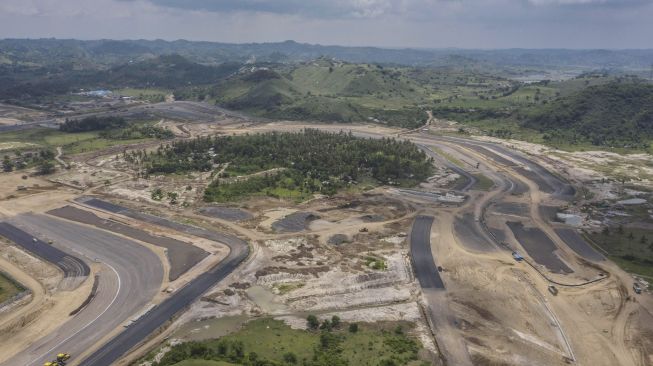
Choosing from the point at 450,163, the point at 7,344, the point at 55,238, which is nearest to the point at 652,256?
the point at 450,163

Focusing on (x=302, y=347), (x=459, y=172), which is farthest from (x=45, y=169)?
(x=459, y=172)

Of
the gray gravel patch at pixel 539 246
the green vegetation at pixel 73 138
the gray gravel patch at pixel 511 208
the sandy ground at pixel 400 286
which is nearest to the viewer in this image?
the sandy ground at pixel 400 286

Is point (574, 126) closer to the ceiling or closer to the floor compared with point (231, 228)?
closer to the ceiling

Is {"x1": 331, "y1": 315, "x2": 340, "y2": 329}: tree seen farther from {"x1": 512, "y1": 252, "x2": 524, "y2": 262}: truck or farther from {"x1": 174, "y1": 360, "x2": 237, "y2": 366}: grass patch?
{"x1": 512, "y1": 252, "x2": 524, "y2": 262}: truck

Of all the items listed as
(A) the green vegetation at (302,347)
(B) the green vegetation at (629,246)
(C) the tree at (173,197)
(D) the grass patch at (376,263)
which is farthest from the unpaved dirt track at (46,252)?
(B) the green vegetation at (629,246)

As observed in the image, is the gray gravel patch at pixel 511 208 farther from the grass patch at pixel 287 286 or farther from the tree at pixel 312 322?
the tree at pixel 312 322

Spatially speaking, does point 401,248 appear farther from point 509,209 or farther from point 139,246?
point 139,246

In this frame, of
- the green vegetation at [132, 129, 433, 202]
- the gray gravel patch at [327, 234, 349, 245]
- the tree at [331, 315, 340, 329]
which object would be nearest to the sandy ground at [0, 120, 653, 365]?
the gray gravel patch at [327, 234, 349, 245]

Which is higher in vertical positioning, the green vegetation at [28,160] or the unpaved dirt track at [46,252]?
the green vegetation at [28,160]
